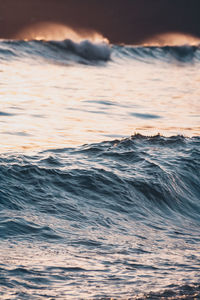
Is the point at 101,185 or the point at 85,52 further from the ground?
the point at 85,52

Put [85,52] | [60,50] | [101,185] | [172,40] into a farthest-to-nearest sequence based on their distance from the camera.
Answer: [172,40] < [85,52] < [60,50] < [101,185]

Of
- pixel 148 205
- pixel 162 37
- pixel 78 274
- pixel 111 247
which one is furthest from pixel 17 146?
pixel 162 37

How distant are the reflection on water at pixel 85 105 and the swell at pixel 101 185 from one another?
859 millimetres

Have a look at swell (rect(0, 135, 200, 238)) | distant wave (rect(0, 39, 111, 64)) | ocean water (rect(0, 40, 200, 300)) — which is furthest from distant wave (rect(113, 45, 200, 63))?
swell (rect(0, 135, 200, 238))

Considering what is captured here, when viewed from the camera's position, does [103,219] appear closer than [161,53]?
Yes

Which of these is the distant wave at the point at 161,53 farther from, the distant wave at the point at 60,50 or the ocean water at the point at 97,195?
the ocean water at the point at 97,195

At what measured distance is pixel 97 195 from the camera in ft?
19.1

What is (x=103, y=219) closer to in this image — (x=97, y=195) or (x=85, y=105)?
(x=97, y=195)

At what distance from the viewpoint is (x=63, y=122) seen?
31.0 feet

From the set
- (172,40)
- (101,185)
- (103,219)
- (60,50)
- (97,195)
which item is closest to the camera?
(103,219)

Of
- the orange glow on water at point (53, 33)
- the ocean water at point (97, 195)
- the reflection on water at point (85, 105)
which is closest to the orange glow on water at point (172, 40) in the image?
the orange glow on water at point (53, 33)

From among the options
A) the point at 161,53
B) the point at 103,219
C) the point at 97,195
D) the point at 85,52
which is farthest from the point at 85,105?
the point at 161,53

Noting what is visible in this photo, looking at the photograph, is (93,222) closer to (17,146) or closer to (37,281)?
(37,281)

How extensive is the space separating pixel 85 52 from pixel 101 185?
1807cm
